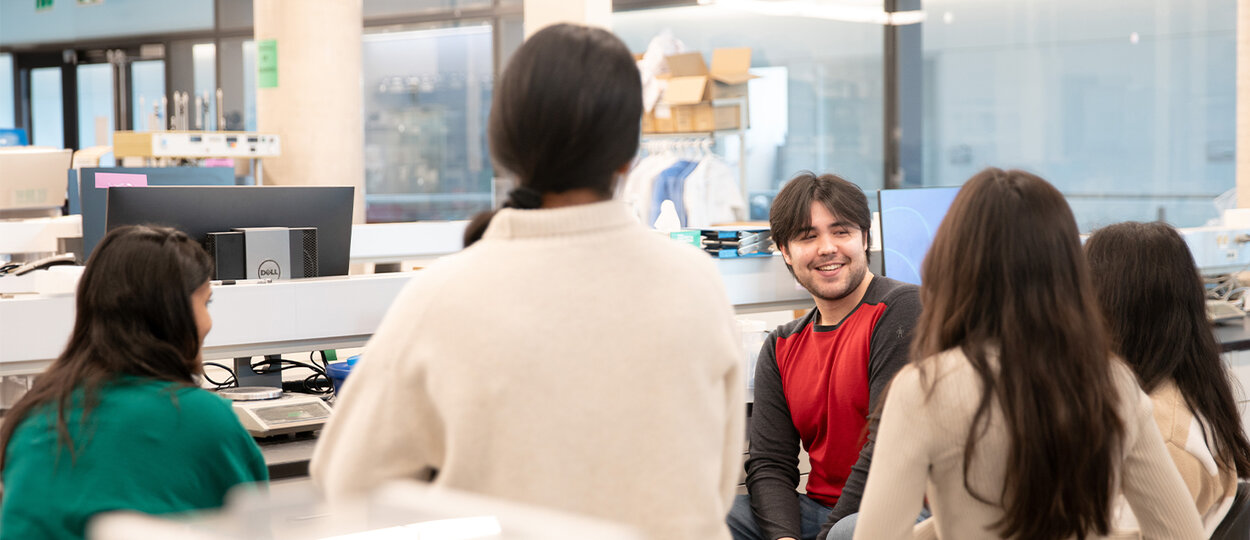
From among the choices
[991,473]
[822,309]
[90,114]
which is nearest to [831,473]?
[822,309]

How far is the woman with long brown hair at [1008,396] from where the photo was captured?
126cm

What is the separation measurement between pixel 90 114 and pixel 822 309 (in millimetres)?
9046

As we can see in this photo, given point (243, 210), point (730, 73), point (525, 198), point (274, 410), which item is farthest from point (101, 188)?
point (730, 73)

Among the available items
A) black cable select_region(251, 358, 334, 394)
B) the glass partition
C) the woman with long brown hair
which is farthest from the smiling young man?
the glass partition

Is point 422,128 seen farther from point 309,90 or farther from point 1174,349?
point 1174,349

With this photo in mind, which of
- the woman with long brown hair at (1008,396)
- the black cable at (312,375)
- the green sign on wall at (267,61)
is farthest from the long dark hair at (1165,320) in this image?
the green sign on wall at (267,61)

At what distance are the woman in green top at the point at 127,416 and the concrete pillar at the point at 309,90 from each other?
13.5 feet

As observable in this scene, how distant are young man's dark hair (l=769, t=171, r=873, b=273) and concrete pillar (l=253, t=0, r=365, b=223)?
370 cm

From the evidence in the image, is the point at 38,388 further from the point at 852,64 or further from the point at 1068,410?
the point at 852,64

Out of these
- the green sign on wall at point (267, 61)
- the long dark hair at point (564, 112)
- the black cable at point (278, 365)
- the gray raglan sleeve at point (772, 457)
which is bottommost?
the gray raglan sleeve at point (772, 457)

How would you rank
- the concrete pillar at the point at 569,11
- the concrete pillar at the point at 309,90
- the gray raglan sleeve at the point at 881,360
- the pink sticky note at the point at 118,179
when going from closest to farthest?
the gray raglan sleeve at the point at 881,360 → the pink sticky note at the point at 118,179 → the concrete pillar at the point at 569,11 → the concrete pillar at the point at 309,90

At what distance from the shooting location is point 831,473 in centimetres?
209

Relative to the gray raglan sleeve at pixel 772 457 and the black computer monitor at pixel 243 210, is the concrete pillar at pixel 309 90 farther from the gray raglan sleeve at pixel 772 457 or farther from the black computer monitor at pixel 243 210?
the gray raglan sleeve at pixel 772 457

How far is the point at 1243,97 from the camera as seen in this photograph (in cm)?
467
